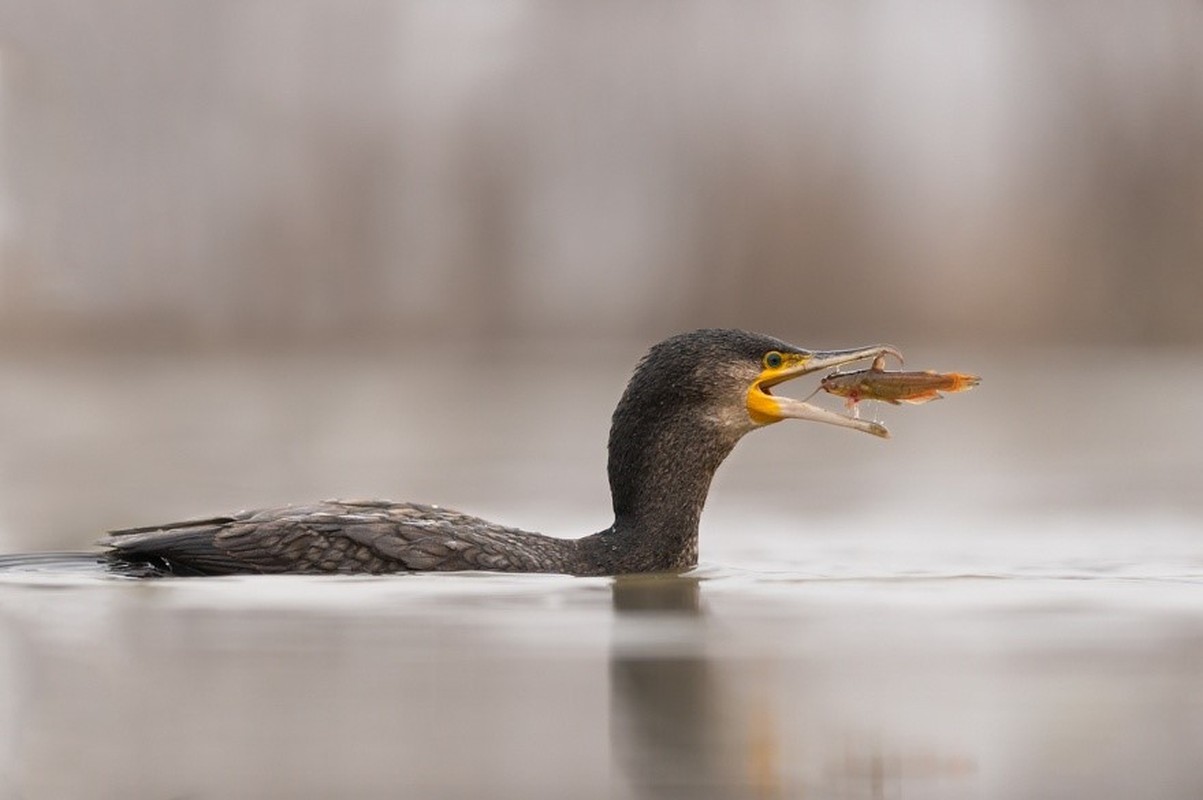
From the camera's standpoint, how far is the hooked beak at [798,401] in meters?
8.40

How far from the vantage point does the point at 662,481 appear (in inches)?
340

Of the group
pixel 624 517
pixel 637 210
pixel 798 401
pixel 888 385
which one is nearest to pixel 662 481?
pixel 624 517

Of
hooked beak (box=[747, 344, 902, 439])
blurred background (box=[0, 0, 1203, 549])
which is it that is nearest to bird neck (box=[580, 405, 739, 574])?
hooked beak (box=[747, 344, 902, 439])

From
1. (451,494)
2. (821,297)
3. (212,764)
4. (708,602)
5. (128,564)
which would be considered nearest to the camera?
(212,764)

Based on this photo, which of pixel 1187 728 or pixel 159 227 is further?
pixel 159 227

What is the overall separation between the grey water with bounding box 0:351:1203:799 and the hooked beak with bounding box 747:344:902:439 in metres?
0.58

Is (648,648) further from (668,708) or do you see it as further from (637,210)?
(637,210)

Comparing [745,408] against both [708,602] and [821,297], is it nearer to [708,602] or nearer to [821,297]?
[708,602]

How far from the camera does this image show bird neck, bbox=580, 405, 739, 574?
8594mm

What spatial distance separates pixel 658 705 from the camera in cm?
580

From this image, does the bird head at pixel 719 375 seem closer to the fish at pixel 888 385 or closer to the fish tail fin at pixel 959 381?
the fish at pixel 888 385

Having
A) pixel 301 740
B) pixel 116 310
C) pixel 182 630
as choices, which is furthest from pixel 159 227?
pixel 301 740

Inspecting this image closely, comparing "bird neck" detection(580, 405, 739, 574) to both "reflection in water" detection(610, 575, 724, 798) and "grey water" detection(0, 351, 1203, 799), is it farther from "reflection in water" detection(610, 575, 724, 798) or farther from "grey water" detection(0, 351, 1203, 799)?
"reflection in water" detection(610, 575, 724, 798)

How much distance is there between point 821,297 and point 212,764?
57.4 feet
